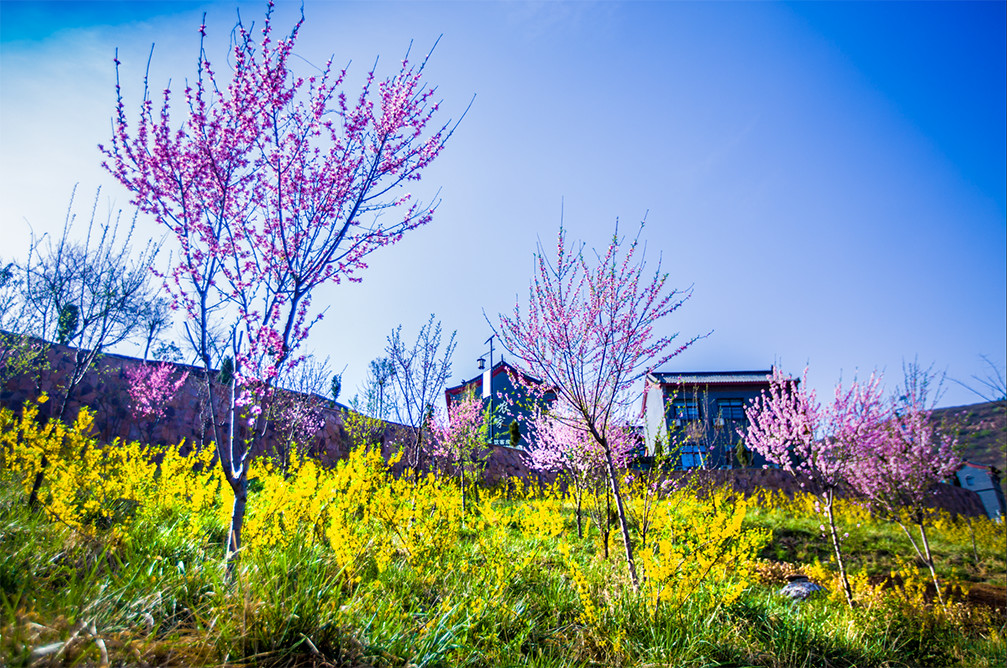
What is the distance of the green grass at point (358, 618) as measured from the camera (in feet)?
7.39

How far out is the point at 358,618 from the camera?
2.90 meters

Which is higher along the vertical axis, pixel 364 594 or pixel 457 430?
pixel 457 430

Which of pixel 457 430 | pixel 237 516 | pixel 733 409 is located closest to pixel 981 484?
pixel 733 409

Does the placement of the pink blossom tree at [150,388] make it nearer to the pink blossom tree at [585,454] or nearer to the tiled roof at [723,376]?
the pink blossom tree at [585,454]

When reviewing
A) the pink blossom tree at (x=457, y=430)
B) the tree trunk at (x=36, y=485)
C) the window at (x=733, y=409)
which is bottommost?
the tree trunk at (x=36, y=485)

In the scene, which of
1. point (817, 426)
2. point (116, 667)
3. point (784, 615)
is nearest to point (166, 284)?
point (116, 667)

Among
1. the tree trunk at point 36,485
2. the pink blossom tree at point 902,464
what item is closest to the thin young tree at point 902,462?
the pink blossom tree at point 902,464

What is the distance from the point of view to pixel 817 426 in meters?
9.32

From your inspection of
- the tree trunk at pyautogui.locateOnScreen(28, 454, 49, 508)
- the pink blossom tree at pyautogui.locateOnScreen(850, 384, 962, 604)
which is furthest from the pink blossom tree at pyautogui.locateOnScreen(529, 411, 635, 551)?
the tree trunk at pyautogui.locateOnScreen(28, 454, 49, 508)

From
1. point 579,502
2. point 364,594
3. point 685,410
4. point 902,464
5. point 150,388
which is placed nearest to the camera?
point 364,594

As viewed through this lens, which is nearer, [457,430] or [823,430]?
[823,430]

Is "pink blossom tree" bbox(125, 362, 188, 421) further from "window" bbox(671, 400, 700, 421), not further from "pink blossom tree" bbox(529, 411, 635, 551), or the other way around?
"window" bbox(671, 400, 700, 421)

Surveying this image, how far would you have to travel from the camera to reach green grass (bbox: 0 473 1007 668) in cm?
225

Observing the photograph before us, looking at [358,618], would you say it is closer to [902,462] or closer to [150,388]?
[902,462]
